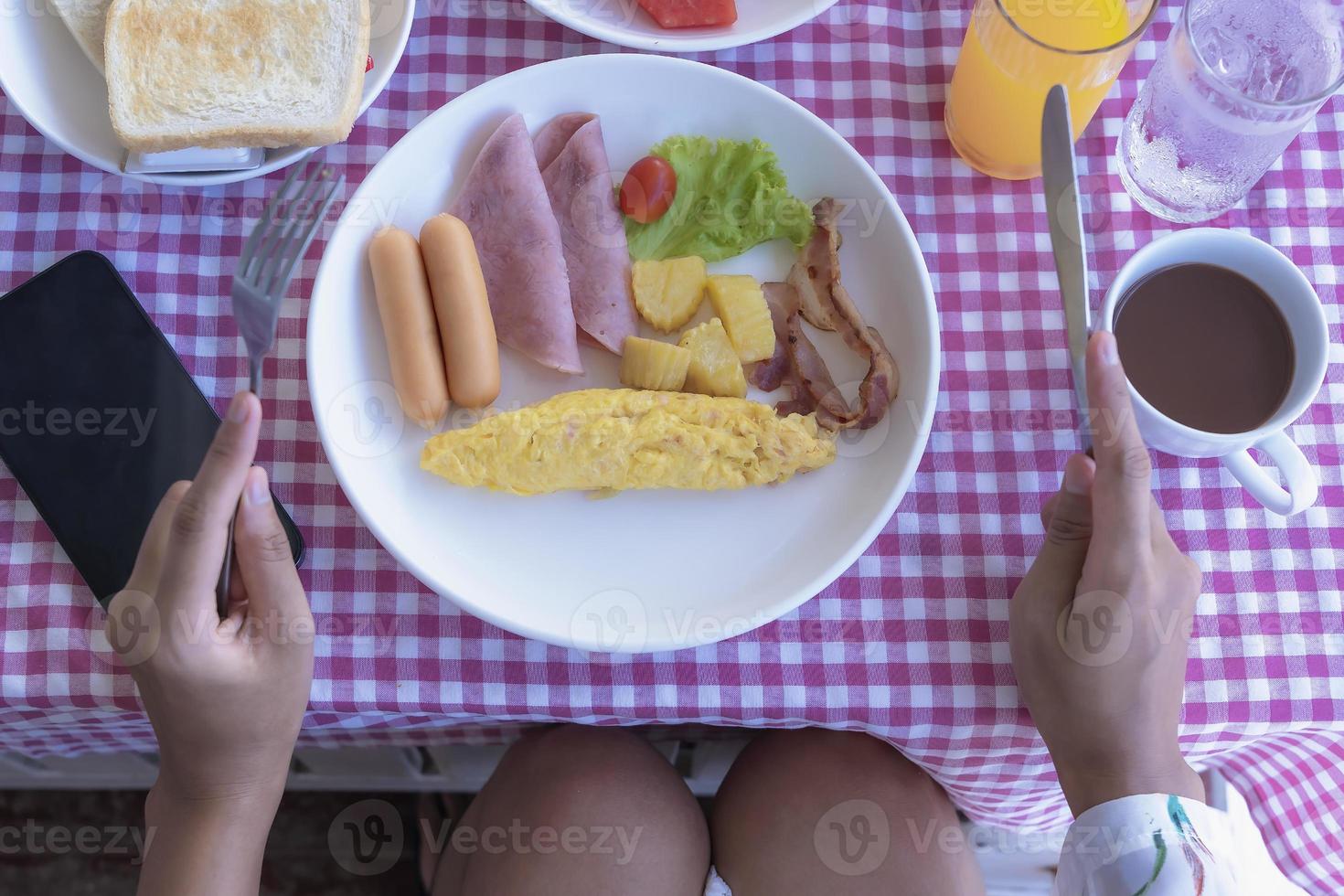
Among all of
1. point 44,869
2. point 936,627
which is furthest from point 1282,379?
point 44,869

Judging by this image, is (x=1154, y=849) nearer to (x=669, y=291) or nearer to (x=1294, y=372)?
(x=1294, y=372)

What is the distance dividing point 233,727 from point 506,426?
531 millimetres

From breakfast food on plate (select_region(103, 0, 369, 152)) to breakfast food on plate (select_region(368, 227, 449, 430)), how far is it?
0.21 metres

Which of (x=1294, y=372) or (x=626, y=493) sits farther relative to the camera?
(x=626, y=493)

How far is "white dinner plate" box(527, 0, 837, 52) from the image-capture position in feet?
4.83

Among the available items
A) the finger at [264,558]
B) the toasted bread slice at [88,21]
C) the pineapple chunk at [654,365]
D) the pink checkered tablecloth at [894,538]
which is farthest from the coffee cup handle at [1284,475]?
the toasted bread slice at [88,21]

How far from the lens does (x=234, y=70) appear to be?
1.45m

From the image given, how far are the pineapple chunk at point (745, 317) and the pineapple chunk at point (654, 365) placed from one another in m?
0.08

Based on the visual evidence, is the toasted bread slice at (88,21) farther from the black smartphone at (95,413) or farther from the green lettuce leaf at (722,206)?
the green lettuce leaf at (722,206)

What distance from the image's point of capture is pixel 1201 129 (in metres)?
1.38

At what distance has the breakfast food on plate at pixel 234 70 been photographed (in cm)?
139

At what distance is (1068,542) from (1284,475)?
1.03 feet

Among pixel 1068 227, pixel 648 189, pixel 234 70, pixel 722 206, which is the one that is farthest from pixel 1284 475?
pixel 234 70

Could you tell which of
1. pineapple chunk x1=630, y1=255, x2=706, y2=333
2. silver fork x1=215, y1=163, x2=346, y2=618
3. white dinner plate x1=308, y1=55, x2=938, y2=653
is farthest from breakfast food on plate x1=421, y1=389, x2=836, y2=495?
silver fork x1=215, y1=163, x2=346, y2=618
